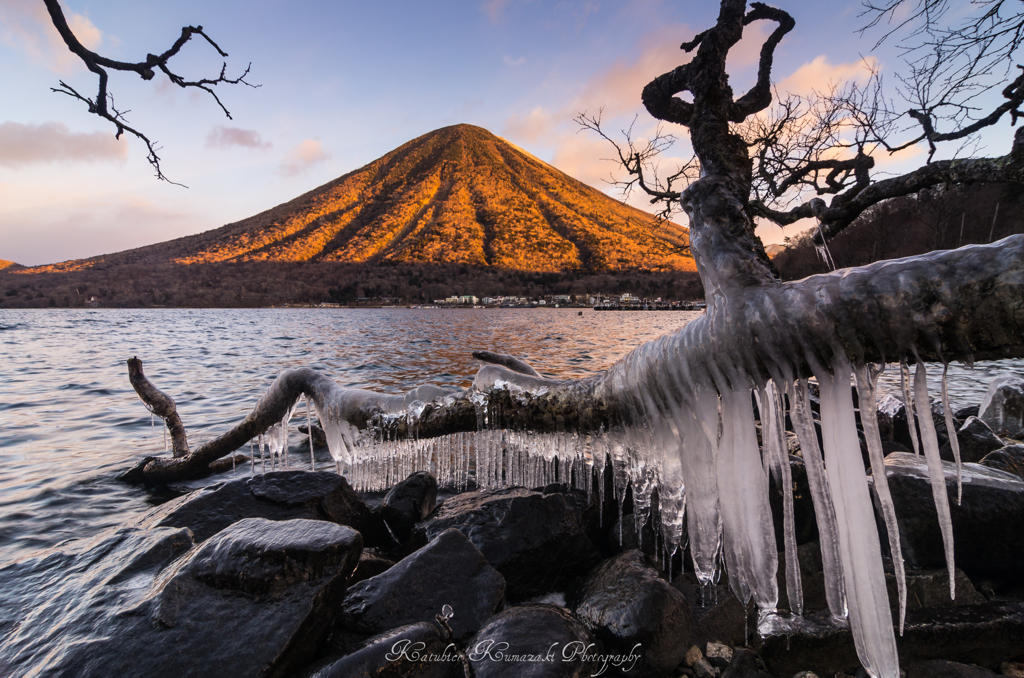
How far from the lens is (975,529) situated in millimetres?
3771

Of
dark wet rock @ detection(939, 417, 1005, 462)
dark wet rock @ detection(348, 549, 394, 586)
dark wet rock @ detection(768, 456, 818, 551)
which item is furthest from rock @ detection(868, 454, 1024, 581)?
dark wet rock @ detection(348, 549, 394, 586)

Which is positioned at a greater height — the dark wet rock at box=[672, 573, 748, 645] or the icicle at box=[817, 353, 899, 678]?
the icicle at box=[817, 353, 899, 678]

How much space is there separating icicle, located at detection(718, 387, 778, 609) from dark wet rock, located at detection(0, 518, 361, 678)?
2.55m

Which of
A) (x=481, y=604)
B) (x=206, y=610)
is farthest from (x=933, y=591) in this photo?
(x=206, y=610)

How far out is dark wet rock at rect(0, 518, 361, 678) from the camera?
97.3 inches

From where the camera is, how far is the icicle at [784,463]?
2508 mm

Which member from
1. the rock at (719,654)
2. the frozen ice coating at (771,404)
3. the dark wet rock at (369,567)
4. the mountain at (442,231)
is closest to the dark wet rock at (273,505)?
the dark wet rock at (369,567)

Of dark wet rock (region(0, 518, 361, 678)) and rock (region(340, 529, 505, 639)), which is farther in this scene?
rock (region(340, 529, 505, 639))

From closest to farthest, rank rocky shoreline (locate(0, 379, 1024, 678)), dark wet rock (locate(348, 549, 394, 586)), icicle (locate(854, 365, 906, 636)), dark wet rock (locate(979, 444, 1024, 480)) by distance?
icicle (locate(854, 365, 906, 636))
rocky shoreline (locate(0, 379, 1024, 678))
dark wet rock (locate(348, 549, 394, 586))
dark wet rock (locate(979, 444, 1024, 480))

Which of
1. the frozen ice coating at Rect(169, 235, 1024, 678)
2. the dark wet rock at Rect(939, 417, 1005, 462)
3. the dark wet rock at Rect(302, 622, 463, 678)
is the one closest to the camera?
the frozen ice coating at Rect(169, 235, 1024, 678)

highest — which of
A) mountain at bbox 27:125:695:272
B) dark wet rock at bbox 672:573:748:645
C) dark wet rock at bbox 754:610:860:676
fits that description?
mountain at bbox 27:125:695:272

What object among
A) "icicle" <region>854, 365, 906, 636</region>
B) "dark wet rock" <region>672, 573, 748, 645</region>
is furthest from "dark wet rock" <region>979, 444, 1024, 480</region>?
"icicle" <region>854, 365, 906, 636</region>

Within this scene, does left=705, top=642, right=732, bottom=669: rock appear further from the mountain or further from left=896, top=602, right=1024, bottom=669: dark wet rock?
the mountain

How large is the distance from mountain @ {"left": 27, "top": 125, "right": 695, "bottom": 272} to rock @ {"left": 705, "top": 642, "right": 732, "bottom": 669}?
12668 cm
